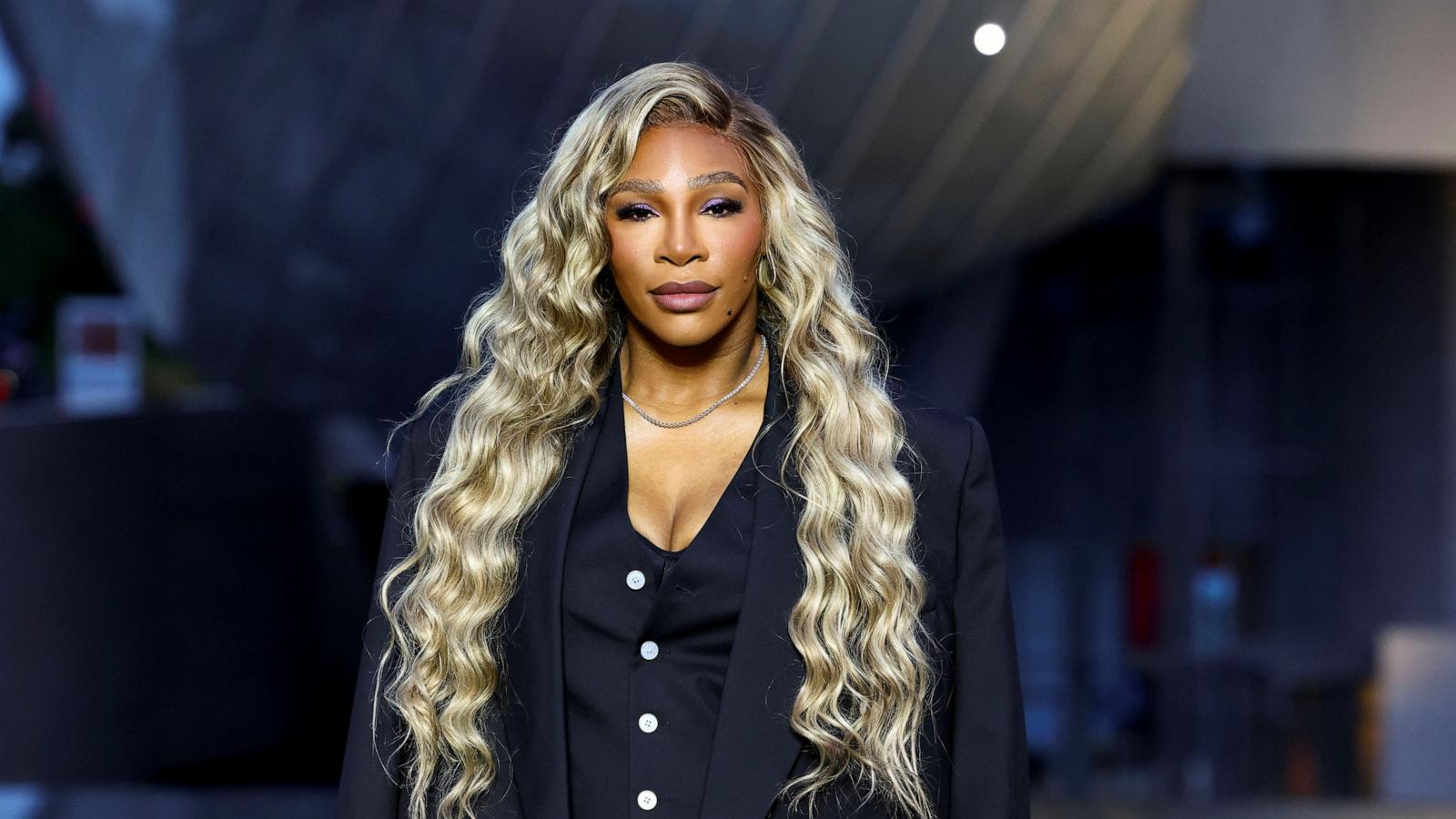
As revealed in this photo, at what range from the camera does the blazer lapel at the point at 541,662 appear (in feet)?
7.58

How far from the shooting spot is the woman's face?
2424mm

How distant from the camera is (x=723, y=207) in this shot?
8.06 feet

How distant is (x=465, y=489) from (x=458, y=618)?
23 cm

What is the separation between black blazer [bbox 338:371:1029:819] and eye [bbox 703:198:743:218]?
0.38 meters

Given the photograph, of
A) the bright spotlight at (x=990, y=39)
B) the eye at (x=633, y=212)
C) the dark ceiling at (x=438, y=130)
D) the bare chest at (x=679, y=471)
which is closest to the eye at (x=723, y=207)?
the eye at (x=633, y=212)

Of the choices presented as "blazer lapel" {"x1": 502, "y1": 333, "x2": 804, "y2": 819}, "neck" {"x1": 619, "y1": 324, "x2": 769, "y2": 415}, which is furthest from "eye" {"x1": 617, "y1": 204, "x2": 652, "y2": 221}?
"blazer lapel" {"x1": 502, "y1": 333, "x2": 804, "y2": 819}

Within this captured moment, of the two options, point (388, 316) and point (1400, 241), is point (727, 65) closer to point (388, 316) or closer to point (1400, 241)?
point (388, 316)

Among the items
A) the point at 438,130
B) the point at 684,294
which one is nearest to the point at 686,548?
the point at 684,294

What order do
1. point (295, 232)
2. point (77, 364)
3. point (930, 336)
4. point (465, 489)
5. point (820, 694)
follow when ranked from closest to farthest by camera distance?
point (820, 694)
point (465, 489)
point (930, 336)
point (295, 232)
point (77, 364)

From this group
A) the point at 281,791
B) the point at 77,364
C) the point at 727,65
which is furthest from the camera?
the point at 77,364

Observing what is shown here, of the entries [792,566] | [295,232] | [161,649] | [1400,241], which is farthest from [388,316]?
[792,566]

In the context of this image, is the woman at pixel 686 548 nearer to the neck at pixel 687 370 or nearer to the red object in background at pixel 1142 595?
the neck at pixel 687 370

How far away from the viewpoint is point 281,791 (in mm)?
7363

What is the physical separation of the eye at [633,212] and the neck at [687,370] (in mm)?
238
